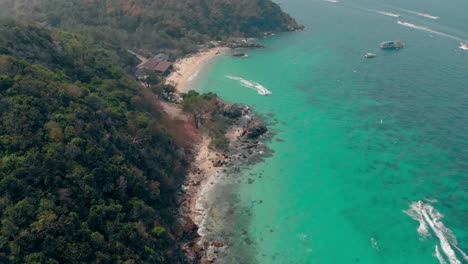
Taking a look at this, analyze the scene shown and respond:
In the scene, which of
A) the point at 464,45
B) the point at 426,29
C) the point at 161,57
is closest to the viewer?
the point at 161,57

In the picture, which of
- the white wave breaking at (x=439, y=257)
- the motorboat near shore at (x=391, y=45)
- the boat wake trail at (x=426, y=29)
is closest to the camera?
the white wave breaking at (x=439, y=257)

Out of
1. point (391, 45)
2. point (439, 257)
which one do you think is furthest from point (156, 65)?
point (391, 45)

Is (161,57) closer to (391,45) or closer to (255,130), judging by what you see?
(255,130)

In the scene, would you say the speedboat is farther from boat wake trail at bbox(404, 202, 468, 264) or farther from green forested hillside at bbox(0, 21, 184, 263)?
green forested hillside at bbox(0, 21, 184, 263)

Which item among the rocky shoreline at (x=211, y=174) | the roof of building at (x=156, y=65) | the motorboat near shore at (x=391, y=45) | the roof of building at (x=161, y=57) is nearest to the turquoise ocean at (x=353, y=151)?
the motorboat near shore at (x=391, y=45)

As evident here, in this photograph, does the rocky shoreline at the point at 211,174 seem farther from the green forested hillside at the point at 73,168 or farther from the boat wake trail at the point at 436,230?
the boat wake trail at the point at 436,230
